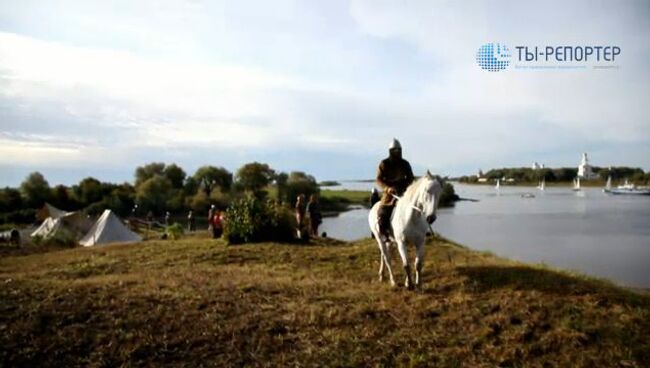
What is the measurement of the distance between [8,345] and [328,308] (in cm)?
418

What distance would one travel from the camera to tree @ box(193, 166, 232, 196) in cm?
7631

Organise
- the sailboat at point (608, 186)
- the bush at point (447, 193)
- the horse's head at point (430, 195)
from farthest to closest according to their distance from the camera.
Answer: the sailboat at point (608, 186) → the bush at point (447, 193) → the horse's head at point (430, 195)

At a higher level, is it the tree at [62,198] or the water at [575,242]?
the tree at [62,198]

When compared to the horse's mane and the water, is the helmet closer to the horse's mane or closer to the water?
the horse's mane

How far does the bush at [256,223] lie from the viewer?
16.0 meters

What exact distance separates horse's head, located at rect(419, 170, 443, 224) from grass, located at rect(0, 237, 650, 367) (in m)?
1.40

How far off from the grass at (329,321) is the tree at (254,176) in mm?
62151

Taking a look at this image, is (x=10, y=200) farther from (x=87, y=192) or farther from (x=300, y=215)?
(x=300, y=215)

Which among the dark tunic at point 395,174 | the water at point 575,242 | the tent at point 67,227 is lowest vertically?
the water at point 575,242

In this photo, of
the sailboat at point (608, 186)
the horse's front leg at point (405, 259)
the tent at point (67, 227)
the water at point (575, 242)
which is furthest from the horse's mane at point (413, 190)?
the sailboat at point (608, 186)

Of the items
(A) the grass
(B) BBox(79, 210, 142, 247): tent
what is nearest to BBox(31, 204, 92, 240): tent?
(B) BBox(79, 210, 142, 247): tent

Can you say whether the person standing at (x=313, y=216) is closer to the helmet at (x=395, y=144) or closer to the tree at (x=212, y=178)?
the helmet at (x=395, y=144)

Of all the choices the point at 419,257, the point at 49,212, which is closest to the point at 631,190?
the point at 49,212

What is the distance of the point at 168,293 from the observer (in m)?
7.92
